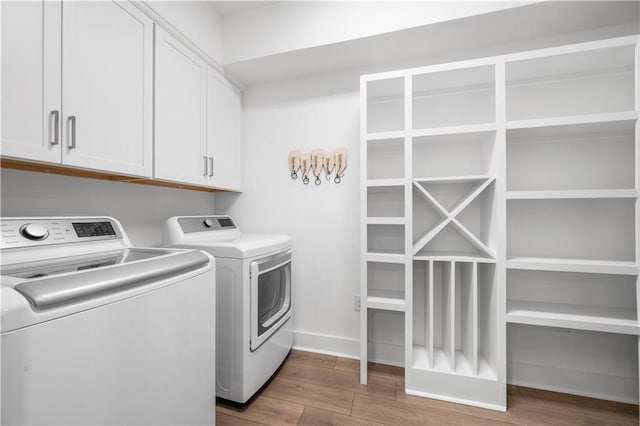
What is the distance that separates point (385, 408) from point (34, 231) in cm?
182

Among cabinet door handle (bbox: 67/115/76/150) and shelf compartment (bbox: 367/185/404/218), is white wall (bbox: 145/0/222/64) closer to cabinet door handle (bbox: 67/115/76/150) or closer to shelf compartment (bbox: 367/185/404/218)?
cabinet door handle (bbox: 67/115/76/150)

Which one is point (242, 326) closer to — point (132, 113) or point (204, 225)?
point (204, 225)

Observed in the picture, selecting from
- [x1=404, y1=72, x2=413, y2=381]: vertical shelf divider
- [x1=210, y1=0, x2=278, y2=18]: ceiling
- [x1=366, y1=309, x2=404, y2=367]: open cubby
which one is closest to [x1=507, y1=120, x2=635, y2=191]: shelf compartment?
[x1=404, y1=72, x2=413, y2=381]: vertical shelf divider

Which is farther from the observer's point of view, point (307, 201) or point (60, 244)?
point (307, 201)

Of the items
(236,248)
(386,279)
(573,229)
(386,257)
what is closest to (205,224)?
(236,248)

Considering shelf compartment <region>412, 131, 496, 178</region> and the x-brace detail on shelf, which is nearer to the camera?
the x-brace detail on shelf

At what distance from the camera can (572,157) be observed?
160cm

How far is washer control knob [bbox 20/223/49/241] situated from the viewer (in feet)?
3.34

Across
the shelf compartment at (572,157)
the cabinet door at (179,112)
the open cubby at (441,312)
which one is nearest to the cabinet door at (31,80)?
the cabinet door at (179,112)

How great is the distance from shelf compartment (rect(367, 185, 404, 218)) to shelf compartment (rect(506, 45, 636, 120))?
85 cm

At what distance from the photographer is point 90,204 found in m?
1.46

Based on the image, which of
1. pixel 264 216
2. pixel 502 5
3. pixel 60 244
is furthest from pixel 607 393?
pixel 60 244

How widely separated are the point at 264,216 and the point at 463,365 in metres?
1.71

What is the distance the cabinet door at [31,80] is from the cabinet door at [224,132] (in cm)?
88
